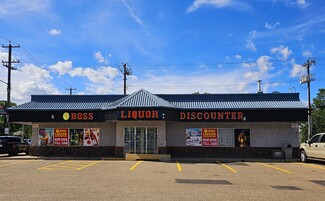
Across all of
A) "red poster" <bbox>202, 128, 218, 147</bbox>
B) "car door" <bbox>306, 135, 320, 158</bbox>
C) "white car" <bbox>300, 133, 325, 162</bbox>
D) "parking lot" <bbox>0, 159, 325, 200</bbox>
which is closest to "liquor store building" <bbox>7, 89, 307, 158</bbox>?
"red poster" <bbox>202, 128, 218, 147</bbox>

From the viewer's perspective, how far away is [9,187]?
1105 cm

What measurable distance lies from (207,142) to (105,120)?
7.83 m

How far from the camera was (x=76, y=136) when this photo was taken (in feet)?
86.4

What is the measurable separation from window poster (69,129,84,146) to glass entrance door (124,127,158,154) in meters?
3.77

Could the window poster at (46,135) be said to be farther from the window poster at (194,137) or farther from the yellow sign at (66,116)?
the window poster at (194,137)

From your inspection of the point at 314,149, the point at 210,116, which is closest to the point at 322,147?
the point at 314,149

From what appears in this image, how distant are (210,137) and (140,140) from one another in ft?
17.4

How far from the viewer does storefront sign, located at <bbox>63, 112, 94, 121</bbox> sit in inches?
996

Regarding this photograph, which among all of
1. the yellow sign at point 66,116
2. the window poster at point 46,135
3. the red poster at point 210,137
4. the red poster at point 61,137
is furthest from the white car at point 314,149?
the window poster at point 46,135

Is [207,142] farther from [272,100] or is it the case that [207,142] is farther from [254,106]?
[272,100]

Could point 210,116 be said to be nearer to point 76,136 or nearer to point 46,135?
point 76,136

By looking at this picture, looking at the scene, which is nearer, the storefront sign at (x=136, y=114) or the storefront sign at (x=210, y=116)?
the storefront sign at (x=136, y=114)

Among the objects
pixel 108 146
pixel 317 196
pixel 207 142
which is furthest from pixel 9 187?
pixel 207 142

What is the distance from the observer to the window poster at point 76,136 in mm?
26266
